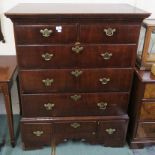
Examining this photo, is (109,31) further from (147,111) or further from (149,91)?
(147,111)

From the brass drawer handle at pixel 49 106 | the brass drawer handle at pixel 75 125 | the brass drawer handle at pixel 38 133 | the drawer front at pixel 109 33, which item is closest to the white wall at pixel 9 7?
the drawer front at pixel 109 33

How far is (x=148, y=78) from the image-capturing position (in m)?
1.65

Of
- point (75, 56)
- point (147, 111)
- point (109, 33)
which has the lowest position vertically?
point (147, 111)

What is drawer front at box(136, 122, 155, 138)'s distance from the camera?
72.0 inches

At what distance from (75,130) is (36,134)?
0.32m

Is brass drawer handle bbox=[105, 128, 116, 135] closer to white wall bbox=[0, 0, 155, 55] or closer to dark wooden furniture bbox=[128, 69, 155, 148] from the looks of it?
dark wooden furniture bbox=[128, 69, 155, 148]

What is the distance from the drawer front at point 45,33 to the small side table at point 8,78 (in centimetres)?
29

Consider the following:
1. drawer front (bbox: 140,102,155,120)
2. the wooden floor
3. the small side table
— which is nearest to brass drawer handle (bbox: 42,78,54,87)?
the small side table

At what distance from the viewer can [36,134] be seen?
1814 mm

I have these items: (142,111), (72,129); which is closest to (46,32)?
(72,129)

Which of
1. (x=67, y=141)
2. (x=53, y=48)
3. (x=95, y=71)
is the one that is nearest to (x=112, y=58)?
(x=95, y=71)

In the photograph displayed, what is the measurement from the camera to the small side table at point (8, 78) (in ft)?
5.18

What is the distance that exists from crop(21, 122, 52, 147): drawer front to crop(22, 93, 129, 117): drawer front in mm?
94

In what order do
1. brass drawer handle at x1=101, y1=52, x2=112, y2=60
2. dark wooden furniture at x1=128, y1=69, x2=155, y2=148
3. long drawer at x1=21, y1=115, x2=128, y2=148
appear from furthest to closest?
long drawer at x1=21, y1=115, x2=128, y2=148
dark wooden furniture at x1=128, y1=69, x2=155, y2=148
brass drawer handle at x1=101, y1=52, x2=112, y2=60
